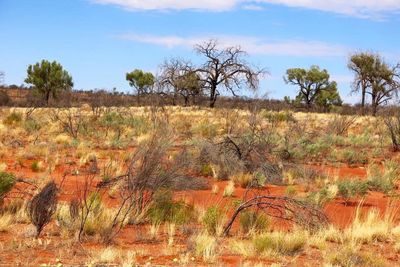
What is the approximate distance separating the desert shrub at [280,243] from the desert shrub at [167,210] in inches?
80.8

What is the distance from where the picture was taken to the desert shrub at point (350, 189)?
44.0 feet

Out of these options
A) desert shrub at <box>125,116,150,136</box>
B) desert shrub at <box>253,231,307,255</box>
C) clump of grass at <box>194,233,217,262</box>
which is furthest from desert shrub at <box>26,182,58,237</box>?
desert shrub at <box>125,116,150,136</box>

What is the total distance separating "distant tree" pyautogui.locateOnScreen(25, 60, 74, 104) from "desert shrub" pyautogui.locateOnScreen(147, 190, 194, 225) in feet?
162

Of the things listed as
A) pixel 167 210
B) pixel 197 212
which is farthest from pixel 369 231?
pixel 167 210

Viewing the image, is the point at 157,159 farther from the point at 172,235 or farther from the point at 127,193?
the point at 172,235

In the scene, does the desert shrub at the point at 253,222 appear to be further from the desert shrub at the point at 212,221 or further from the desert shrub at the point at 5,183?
the desert shrub at the point at 5,183

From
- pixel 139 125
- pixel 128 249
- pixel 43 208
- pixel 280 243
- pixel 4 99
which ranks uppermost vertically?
pixel 4 99

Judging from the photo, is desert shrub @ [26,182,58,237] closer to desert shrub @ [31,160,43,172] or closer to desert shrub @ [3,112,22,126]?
desert shrub @ [31,160,43,172]

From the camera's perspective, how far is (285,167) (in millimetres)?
16891

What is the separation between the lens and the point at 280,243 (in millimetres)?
8008

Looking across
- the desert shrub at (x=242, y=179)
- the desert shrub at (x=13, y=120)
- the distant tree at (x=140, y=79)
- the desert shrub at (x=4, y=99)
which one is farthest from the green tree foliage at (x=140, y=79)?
the desert shrub at (x=242, y=179)

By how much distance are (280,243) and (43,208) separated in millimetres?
3492

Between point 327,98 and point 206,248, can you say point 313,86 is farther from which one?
point 206,248

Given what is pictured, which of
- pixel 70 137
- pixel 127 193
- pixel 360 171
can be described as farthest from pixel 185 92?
pixel 127 193
